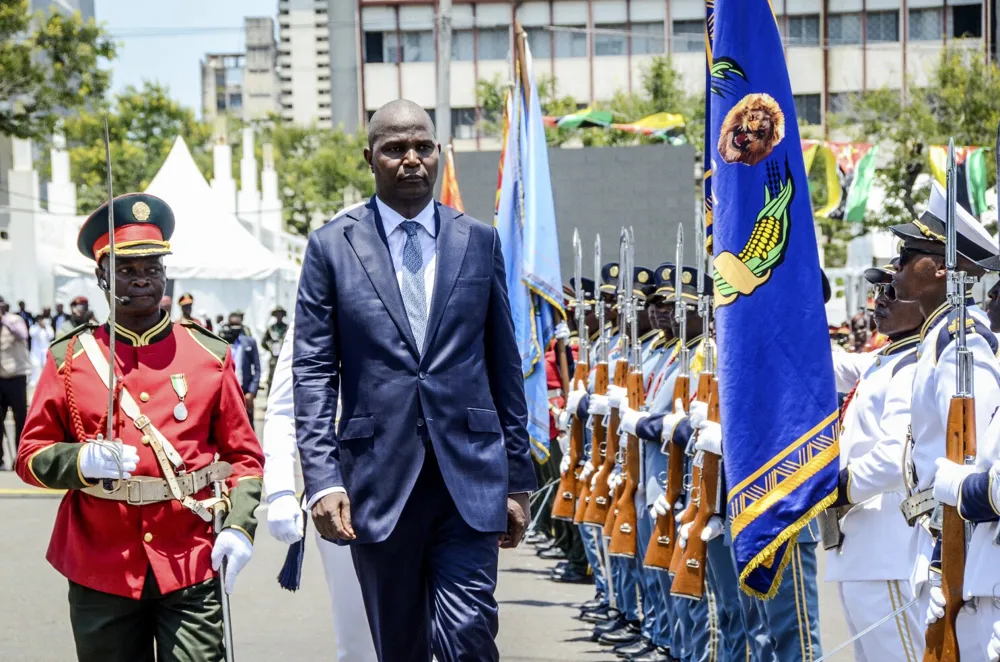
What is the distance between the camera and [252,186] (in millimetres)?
→ 50781

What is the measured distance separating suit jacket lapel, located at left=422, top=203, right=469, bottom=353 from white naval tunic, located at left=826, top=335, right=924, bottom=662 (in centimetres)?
159

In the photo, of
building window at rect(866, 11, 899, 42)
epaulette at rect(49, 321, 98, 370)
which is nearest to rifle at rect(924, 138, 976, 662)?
epaulette at rect(49, 321, 98, 370)

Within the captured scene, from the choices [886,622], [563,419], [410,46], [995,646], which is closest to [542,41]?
[410,46]

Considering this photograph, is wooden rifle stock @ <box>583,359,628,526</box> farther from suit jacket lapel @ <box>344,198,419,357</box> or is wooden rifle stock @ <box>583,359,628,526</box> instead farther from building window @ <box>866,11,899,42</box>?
building window @ <box>866,11,899,42</box>

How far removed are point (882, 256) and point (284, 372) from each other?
865 inches

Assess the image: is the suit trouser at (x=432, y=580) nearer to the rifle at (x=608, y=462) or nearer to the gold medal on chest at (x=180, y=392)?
the gold medal on chest at (x=180, y=392)

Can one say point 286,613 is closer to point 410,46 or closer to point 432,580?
point 432,580

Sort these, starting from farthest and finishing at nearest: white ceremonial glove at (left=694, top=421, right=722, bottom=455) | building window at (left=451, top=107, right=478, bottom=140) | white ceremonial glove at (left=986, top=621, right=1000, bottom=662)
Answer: building window at (left=451, top=107, right=478, bottom=140) → white ceremonial glove at (left=694, top=421, right=722, bottom=455) → white ceremonial glove at (left=986, top=621, right=1000, bottom=662)

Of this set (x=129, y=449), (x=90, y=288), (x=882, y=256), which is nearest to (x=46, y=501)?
(x=129, y=449)

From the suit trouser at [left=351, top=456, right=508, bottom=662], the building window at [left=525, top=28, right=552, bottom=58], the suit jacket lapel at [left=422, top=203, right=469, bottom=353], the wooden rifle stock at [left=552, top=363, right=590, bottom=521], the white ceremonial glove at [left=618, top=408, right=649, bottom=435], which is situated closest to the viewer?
the suit trouser at [left=351, top=456, right=508, bottom=662]

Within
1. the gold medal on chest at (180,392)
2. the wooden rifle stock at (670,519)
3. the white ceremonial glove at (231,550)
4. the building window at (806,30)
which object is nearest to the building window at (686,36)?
the building window at (806,30)

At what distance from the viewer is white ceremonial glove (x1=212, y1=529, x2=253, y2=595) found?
491 centimetres

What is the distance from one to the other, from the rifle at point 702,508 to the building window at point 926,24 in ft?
181

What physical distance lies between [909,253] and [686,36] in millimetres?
56544
